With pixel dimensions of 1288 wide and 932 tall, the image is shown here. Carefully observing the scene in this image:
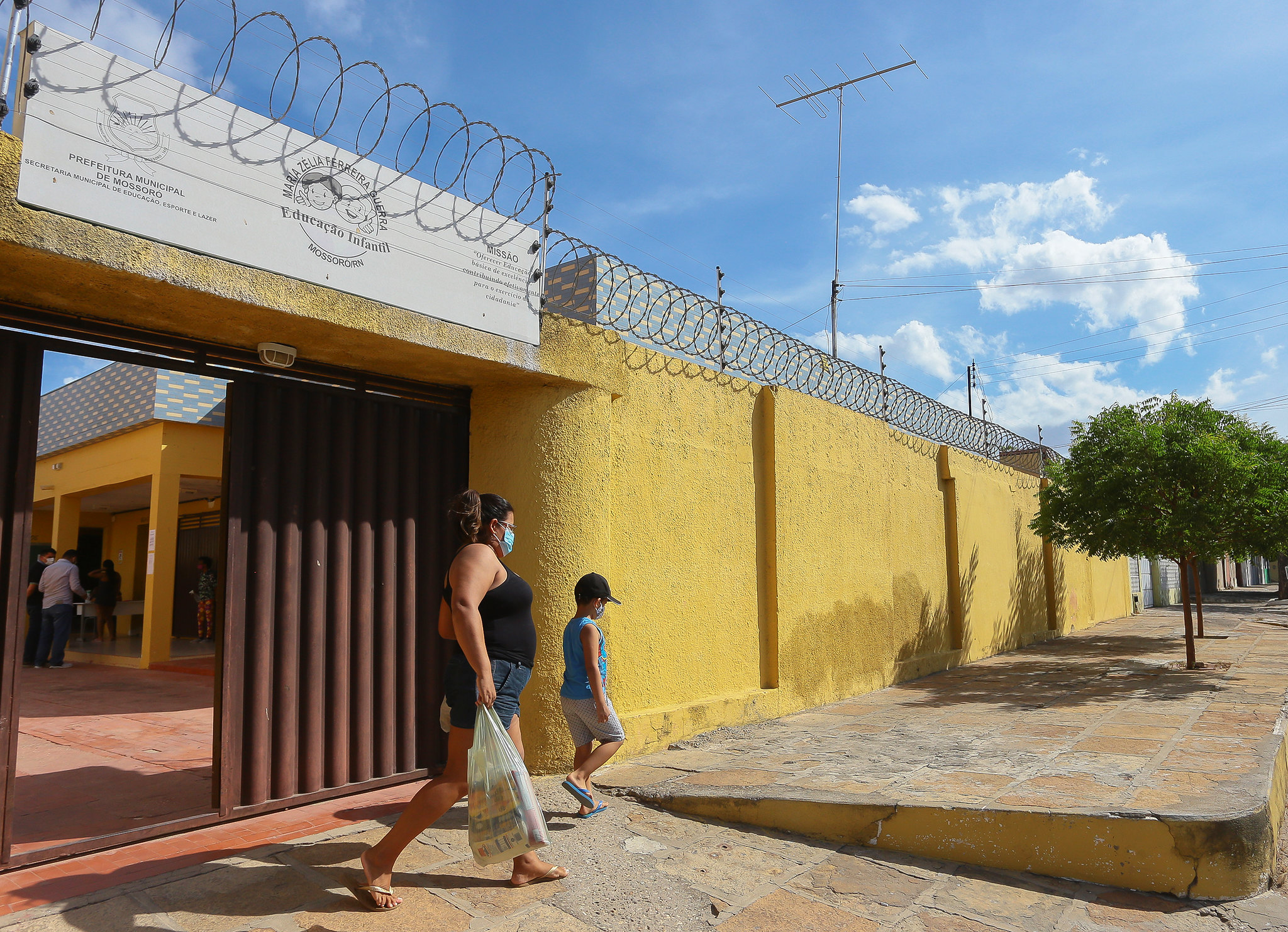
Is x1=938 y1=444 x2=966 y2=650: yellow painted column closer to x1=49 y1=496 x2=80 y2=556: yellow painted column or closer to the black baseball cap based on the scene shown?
the black baseball cap

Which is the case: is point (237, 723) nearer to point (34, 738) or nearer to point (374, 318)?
point (374, 318)

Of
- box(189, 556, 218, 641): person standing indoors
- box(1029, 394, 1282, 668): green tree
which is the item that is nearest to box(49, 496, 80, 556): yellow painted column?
box(189, 556, 218, 641): person standing indoors

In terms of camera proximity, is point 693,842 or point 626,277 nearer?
point 693,842

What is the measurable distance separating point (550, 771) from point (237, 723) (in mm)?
1724

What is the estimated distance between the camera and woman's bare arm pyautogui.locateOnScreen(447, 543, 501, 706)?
9.76ft

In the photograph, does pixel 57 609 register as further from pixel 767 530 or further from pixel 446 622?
pixel 446 622

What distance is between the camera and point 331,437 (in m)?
4.53

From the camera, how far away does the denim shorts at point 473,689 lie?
10.2ft

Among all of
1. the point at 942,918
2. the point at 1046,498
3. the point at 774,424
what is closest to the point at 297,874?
the point at 942,918

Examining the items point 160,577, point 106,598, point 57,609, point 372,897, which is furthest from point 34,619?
point 372,897

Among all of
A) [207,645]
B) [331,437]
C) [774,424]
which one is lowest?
[207,645]

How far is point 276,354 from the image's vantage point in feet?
13.8

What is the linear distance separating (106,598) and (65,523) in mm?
1483

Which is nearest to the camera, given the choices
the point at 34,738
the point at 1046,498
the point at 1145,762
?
the point at 1145,762
